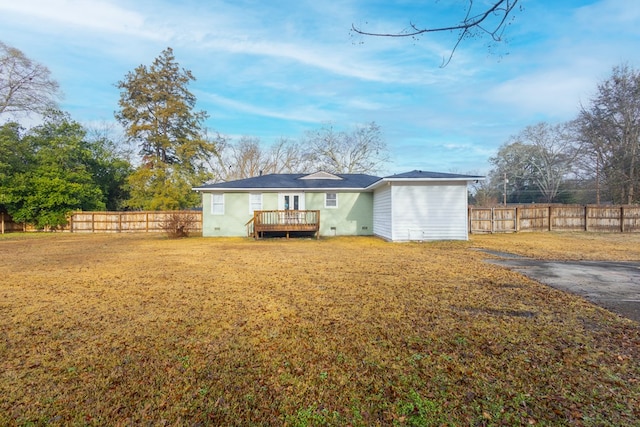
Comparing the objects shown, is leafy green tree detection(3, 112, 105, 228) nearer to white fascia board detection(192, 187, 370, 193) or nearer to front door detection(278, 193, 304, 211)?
white fascia board detection(192, 187, 370, 193)

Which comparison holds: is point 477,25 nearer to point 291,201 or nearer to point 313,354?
point 313,354

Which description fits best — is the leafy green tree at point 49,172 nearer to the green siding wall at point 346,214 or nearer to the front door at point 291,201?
the front door at point 291,201

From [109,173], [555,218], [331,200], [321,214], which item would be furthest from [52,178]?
[555,218]

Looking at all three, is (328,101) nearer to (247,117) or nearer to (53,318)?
(247,117)

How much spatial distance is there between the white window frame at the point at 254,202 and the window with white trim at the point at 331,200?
3.43 metres

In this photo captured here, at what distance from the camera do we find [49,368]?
262 cm

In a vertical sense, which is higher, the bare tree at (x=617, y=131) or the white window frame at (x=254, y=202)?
the bare tree at (x=617, y=131)

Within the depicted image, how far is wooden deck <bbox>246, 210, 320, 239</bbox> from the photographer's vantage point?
567 inches

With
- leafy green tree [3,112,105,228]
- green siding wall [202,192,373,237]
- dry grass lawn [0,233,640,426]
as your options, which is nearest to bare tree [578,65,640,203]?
green siding wall [202,192,373,237]

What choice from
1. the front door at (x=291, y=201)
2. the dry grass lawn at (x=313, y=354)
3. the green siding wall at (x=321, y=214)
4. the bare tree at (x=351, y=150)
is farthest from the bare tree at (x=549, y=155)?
the dry grass lawn at (x=313, y=354)

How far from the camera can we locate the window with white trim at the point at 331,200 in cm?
1614

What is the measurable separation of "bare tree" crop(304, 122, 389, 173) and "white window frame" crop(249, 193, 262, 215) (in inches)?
662

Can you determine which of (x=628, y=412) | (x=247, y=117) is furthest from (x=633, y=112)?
(x=628, y=412)

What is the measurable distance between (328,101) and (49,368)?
19809mm
